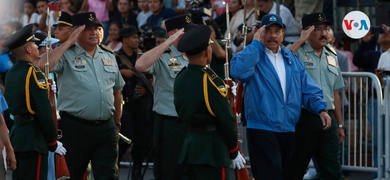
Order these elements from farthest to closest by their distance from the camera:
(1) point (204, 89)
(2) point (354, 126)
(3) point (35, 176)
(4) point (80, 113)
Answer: (2) point (354, 126) → (4) point (80, 113) → (3) point (35, 176) → (1) point (204, 89)

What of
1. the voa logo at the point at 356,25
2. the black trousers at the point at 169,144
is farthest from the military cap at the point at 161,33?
the black trousers at the point at 169,144

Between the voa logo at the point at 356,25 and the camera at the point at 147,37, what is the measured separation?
115 inches

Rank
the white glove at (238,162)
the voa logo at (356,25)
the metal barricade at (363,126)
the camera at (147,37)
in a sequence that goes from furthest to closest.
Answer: the camera at (147,37) < the metal barricade at (363,126) < the voa logo at (356,25) < the white glove at (238,162)

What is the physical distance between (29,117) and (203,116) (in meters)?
1.84

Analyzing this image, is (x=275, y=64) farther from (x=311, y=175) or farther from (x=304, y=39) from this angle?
(x=311, y=175)

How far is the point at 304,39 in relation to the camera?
11.6m

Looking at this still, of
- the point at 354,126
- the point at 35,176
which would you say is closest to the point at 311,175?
the point at 354,126

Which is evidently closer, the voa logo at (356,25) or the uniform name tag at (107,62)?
the uniform name tag at (107,62)

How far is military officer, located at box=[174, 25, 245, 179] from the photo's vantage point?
9.31 metres

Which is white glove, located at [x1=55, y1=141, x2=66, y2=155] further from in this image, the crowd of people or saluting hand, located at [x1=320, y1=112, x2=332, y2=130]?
saluting hand, located at [x1=320, y1=112, x2=332, y2=130]

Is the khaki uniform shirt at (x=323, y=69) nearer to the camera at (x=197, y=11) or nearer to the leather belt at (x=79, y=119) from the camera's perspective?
the camera at (x=197, y=11)

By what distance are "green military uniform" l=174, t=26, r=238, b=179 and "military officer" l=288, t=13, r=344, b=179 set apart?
203 cm

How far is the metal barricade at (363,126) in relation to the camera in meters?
13.3

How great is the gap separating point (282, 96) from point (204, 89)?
127cm
